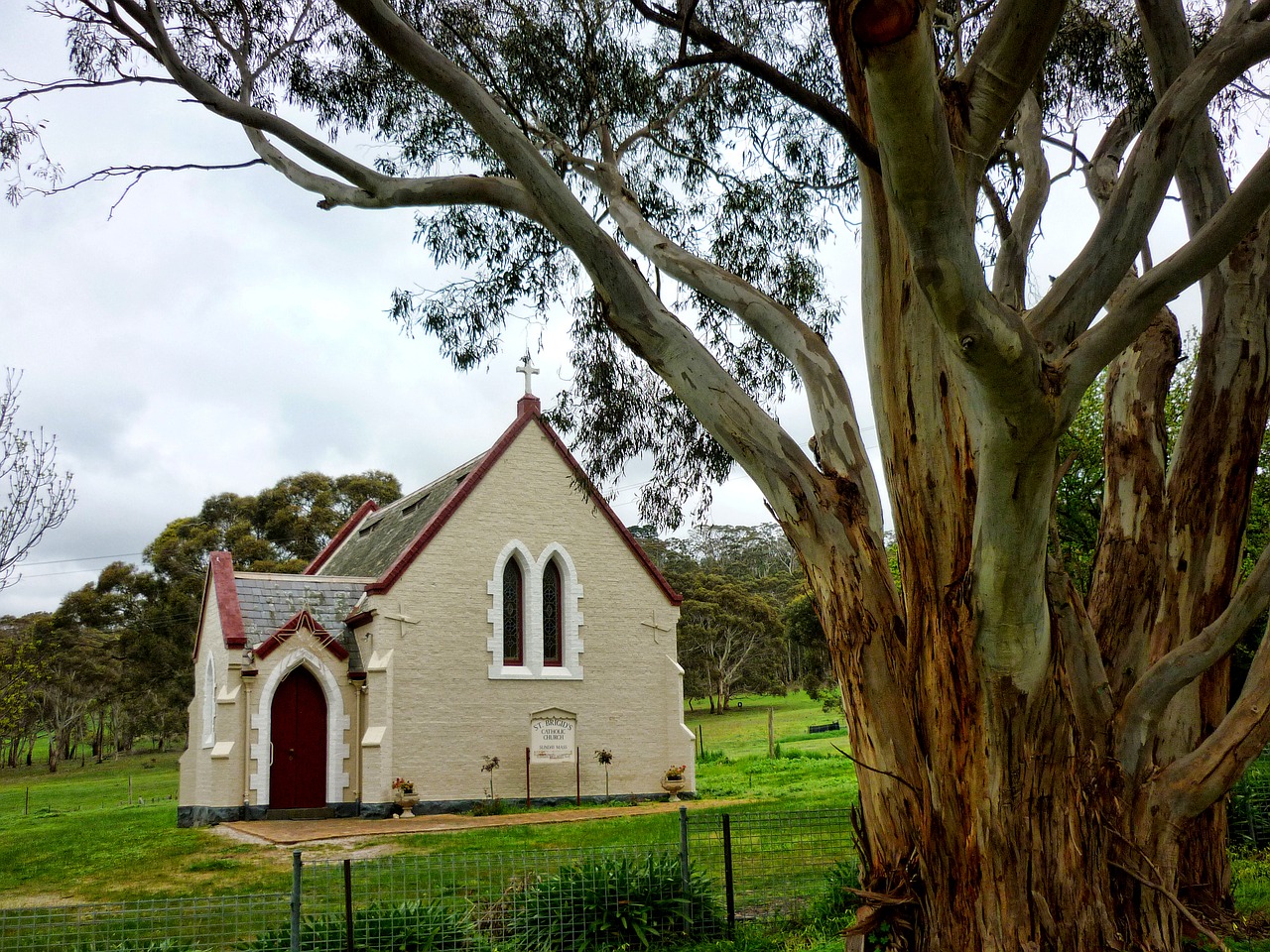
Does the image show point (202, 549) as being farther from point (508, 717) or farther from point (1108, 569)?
point (1108, 569)

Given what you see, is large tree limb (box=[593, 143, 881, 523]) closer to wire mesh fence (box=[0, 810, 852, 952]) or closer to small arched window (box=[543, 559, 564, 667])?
wire mesh fence (box=[0, 810, 852, 952])

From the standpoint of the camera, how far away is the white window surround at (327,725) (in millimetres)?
18719

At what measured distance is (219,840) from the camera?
16.1 metres

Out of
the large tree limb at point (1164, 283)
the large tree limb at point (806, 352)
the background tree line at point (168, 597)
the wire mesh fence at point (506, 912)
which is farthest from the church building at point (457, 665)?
the background tree line at point (168, 597)

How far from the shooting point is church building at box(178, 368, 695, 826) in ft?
62.0

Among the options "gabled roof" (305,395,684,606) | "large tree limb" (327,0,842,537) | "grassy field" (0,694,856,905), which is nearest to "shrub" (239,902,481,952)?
"large tree limb" (327,0,842,537)

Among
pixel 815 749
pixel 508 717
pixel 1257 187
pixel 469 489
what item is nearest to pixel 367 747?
pixel 508 717

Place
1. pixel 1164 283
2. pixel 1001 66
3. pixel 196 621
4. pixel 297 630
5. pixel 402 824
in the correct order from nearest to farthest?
pixel 1164 283 < pixel 1001 66 < pixel 402 824 < pixel 297 630 < pixel 196 621

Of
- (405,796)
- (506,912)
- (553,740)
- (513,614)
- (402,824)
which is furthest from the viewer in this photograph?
(513,614)

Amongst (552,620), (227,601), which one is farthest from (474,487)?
(227,601)

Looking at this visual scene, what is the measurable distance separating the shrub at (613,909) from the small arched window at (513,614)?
41.5 feet

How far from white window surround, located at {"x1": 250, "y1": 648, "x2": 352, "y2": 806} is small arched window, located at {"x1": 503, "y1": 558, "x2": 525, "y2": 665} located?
10.6 feet

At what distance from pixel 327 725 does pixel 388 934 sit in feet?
42.0

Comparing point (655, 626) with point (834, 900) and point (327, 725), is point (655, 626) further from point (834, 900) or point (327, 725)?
point (834, 900)
